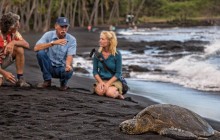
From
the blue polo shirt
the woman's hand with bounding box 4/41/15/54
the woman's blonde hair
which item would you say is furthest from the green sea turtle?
the blue polo shirt

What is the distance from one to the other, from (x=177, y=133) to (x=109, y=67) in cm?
291

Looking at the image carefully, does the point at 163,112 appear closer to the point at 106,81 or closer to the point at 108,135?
the point at 108,135

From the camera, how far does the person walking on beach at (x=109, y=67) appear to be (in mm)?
7180

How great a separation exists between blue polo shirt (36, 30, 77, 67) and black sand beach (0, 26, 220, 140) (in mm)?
512

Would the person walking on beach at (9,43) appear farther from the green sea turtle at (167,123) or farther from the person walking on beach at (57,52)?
the green sea turtle at (167,123)

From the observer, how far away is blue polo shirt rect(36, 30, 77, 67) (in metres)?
7.58

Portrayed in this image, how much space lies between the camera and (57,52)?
768 centimetres

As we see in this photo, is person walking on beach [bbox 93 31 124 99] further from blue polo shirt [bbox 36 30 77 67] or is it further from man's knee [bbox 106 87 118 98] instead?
blue polo shirt [bbox 36 30 77 67]

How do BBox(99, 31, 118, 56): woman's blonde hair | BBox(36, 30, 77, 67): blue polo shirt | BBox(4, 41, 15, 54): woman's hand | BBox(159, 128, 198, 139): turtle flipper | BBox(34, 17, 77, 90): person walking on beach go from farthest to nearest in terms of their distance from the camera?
BBox(36, 30, 77, 67): blue polo shirt, BBox(34, 17, 77, 90): person walking on beach, BBox(99, 31, 118, 56): woman's blonde hair, BBox(4, 41, 15, 54): woman's hand, BBox(159, 128, 198, 139): turtle flipper

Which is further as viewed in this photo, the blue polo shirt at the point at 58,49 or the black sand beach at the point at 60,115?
the blue polo shirt at the point at 58,49

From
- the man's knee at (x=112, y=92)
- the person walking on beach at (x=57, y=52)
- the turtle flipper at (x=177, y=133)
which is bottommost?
the man's knee at (x=112, y=92)

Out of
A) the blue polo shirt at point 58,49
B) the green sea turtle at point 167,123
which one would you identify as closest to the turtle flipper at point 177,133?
the green sea turtle at point 167,123

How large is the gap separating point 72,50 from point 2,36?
1.15 m

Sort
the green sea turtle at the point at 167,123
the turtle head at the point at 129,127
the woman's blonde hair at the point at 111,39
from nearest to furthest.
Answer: the green sea turtle at the point at 167,123
the turtle head at the point at 129,127
the woman's blonde hair at the point at 111,39
